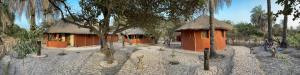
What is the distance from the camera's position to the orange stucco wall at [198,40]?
28.9 meters

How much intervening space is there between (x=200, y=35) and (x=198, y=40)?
0.52 meters

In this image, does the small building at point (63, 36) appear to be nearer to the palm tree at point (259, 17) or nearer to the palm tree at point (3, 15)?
the palm tree at point (3, 15)

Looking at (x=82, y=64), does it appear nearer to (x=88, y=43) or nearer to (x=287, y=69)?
(x=287, y=69)

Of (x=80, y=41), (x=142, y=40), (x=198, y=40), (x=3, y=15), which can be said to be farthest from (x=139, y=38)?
(x=3, y=15)

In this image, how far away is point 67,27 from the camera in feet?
130

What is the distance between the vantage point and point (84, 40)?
141ft

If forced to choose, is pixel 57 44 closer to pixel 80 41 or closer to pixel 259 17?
pixel 80 41

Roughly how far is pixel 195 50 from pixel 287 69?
14788 mm

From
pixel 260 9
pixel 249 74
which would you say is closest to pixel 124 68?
pixel 249 74

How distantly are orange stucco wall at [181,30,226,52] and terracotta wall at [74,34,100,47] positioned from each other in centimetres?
1642

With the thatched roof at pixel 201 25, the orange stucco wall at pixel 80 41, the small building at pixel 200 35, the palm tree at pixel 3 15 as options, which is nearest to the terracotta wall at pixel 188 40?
the small building at pixel 200 35

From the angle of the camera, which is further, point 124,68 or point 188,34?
point 188,34

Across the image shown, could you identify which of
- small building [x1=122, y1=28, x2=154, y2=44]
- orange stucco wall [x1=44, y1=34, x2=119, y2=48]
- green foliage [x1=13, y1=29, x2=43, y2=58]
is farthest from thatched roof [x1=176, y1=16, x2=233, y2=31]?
small building [x1=122, y1=28, x2=154, y2=44]

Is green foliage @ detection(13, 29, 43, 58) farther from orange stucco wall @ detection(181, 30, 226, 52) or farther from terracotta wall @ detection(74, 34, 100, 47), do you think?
terracotta wall @ detection(74, 34, 100, 47)
